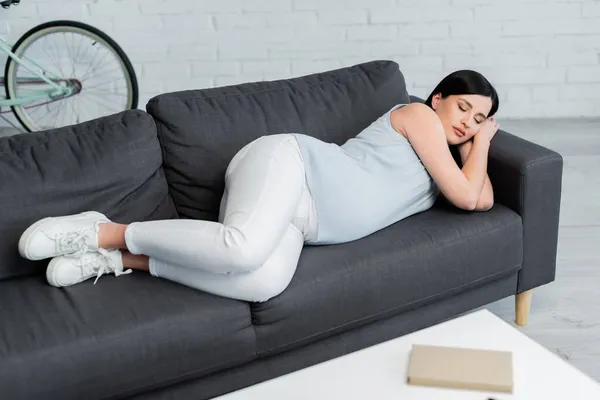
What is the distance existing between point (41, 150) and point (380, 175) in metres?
0.92

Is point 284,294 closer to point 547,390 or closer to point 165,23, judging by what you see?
point 547,390

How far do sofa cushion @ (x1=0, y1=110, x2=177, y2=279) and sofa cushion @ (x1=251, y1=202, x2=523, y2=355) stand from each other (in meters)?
0.50

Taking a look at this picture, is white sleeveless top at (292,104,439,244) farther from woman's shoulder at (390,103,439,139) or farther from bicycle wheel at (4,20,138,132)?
bicycle wheel at (4,20,138,132)

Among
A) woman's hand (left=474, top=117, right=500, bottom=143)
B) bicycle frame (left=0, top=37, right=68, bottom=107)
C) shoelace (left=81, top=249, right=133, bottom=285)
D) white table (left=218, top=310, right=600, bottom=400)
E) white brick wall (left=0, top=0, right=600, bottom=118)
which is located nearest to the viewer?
white table (left=218, top=310, right=600, bottom=400)

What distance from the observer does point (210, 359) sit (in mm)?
1854

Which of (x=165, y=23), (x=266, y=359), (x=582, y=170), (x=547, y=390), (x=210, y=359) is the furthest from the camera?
(x=165, y=23)

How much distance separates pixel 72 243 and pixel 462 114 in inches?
43.8

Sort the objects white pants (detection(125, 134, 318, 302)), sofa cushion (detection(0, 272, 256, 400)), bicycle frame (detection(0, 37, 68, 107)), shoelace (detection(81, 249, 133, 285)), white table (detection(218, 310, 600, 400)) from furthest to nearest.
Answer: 1. bicycle frame (detection(0, 37, 68, 107))
2. shoelace (detection(81, 249, 133, 285))
3. white pants (detection(125, 134, 318, 302))
4. sofa cushion (detection(0, 272, 256, 400))
5. white table (detection(218, 310, 600, 400))

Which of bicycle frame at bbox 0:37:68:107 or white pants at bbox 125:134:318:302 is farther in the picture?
bicycle frame at bbox 0:37:68:107

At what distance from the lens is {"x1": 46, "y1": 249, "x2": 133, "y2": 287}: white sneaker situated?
1.93 meters

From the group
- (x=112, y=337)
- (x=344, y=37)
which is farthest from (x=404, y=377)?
(x=344, y=37)

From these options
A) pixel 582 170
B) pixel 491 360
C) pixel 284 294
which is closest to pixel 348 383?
pixel 491 360

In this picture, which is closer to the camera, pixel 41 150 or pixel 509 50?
pixel 41 150

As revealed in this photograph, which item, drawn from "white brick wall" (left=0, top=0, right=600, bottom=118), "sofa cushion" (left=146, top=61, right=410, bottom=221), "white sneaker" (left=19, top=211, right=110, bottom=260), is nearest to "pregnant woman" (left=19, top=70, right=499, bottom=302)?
"white sneaker" (left=19, top=211, right=110, bottom=260)
